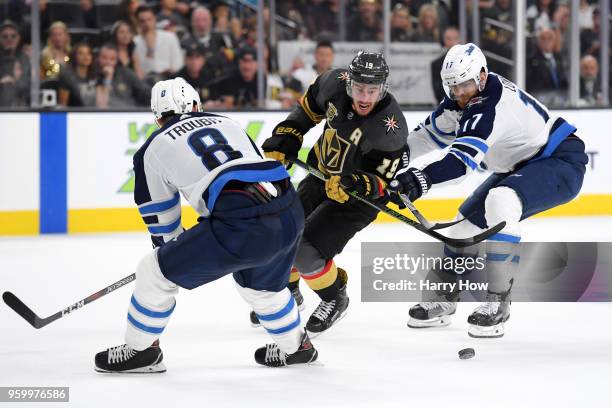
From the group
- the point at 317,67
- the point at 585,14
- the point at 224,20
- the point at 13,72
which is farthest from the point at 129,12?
the point at 585,14

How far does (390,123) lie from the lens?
373cm

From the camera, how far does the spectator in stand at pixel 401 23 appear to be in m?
7.53

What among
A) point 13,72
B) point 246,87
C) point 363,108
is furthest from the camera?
point 246,87

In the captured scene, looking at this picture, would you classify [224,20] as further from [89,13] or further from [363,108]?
[363,108]

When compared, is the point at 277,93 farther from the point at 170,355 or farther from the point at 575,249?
the point at 170,355

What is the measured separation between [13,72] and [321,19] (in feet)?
6.95

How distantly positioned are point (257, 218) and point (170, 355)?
73cm

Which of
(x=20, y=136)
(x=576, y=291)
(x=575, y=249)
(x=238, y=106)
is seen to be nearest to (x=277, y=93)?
(x=238, y=106)

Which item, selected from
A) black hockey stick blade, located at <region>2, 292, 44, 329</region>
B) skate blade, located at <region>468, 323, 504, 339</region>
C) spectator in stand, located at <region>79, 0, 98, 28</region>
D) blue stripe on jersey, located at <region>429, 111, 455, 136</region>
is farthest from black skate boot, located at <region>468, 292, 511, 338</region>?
spectator in stand, located at <region>79, 0, 98, 28</region>

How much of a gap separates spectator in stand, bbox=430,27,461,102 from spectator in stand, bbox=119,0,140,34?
2.08 m

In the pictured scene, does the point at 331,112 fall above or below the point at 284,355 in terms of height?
above

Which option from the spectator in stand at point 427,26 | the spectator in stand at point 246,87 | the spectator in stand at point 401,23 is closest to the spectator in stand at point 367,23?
the spectator in stand at point 401,23

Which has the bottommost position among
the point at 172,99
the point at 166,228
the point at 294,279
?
the point at 294,279

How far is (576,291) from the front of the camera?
14.2 ft
